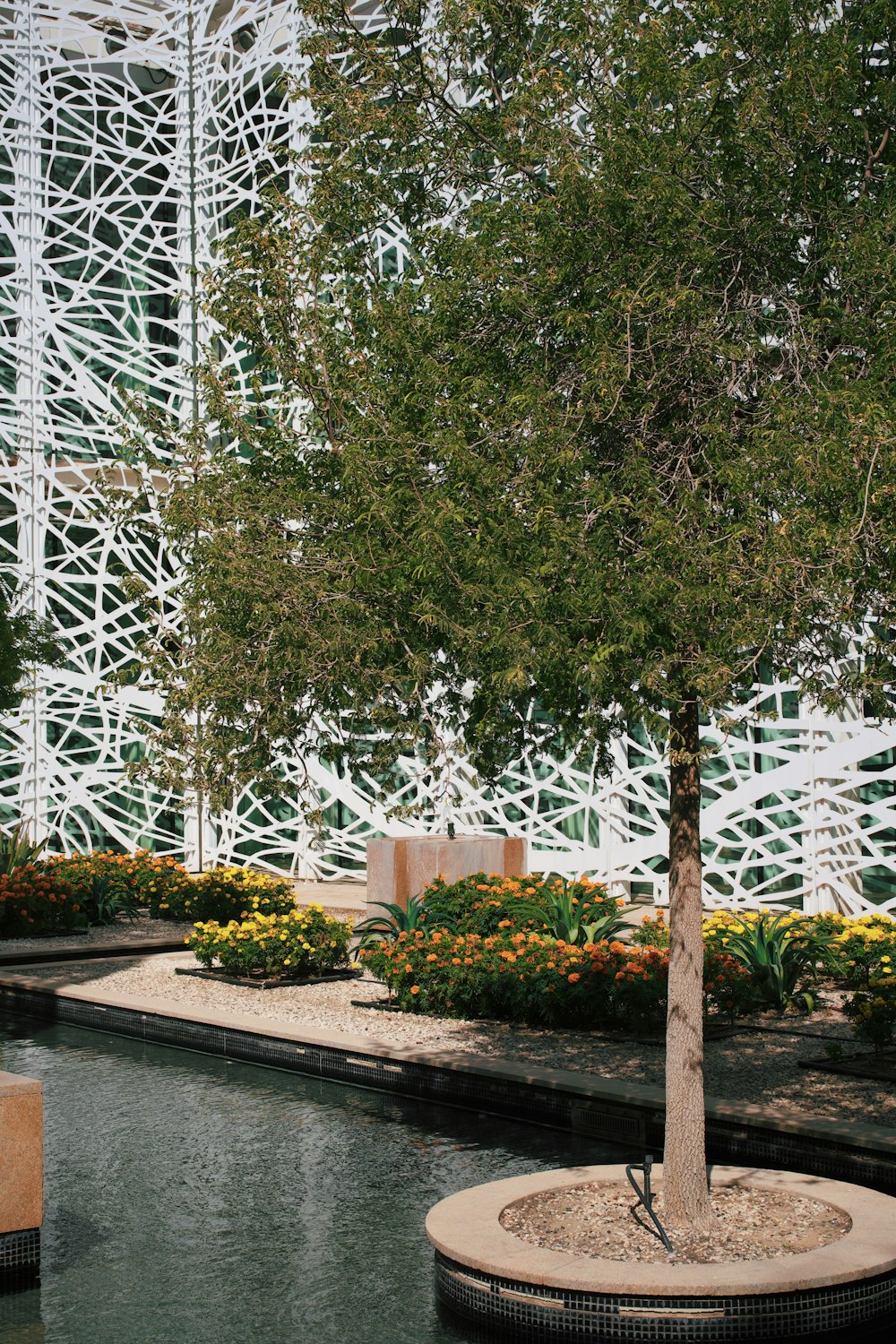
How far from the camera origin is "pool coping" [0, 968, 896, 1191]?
8.05 meters

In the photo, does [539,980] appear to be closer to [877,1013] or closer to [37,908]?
[877,1013]

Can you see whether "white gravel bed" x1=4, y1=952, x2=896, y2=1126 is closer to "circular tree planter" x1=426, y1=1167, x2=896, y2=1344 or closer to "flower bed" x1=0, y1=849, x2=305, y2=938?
"circular tree planter" x1=426, y1=1167, x2=896, y2=1344

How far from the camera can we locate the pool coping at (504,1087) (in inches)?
317

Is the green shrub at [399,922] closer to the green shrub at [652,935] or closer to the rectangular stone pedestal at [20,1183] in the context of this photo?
the green shrub at [652,935]

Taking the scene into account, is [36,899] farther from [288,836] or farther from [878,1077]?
[878,1077]

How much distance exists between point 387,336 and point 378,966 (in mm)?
7754

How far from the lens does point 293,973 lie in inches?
576

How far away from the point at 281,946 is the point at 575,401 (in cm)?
943

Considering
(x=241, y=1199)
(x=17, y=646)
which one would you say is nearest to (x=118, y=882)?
(x=17, y=646)

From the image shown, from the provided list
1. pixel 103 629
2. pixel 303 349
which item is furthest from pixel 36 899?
pixel 303 349

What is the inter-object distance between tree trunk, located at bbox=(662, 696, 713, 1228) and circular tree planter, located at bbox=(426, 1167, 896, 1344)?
0.61 meters

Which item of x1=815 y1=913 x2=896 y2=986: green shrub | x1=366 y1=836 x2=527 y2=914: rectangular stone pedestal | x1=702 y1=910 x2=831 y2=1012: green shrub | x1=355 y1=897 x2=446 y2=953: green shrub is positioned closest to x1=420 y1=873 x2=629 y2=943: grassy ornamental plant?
x1=355 y1=897 x2=446 y2=953: green shrub

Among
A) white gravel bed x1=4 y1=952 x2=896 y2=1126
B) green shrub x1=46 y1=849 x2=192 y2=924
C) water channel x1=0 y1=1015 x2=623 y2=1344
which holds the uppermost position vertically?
green shrub x1=46 y1=849 x2=192 y2=924

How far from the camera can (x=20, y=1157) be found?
6734 mm
